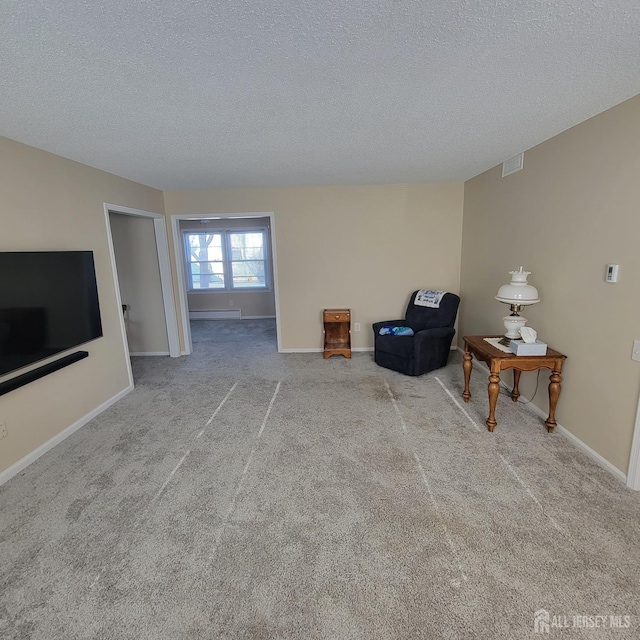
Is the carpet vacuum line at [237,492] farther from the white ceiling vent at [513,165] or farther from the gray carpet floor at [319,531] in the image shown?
the white ceiling vent at [513,165]

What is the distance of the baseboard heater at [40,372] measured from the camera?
→ 2.24 m

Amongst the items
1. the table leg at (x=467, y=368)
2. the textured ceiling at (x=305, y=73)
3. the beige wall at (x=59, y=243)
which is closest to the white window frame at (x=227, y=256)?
the beige wall at (x=59, y=243)

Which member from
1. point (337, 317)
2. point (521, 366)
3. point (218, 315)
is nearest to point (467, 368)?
point (521, 366)

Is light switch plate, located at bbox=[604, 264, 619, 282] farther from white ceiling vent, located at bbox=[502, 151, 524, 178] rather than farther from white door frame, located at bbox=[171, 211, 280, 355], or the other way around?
white door frame, located at bbox=[171, 211, 280, 355]

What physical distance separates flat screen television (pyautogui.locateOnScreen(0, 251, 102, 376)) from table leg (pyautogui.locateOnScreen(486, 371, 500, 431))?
345cm

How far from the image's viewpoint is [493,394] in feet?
8.66

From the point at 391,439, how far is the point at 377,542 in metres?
0.98

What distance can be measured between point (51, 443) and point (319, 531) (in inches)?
90.3

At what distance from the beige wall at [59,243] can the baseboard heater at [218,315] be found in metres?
3.93

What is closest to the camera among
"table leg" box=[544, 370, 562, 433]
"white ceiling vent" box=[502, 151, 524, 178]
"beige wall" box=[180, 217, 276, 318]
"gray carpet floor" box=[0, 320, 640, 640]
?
"gray carpet floor" box=[0, 320, 640, 640]

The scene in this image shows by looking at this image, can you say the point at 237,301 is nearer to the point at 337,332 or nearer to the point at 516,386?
the point at 337,332

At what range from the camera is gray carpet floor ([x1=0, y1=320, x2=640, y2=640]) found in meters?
1.37

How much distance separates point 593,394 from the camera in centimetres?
233

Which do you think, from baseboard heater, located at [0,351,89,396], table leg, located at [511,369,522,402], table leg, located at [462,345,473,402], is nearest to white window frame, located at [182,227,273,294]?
baseboard heater, located at [0,351,89,396]
